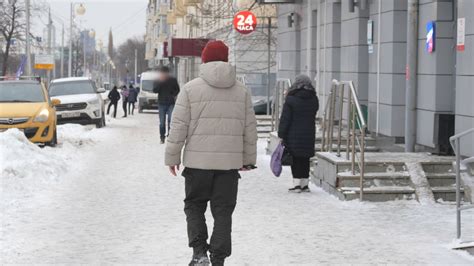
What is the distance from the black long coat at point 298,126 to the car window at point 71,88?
17.4 m

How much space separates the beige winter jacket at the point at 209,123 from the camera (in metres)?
6.86

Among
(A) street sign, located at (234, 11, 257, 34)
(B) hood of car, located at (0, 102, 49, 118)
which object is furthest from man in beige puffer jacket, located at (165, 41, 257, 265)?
(A) street sign, located at (234, 11, 257, 34)

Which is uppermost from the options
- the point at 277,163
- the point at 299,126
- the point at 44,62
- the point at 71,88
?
the point at 44,62

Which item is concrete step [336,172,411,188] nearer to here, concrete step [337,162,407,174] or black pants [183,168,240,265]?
concrete step [337,162,407,174]

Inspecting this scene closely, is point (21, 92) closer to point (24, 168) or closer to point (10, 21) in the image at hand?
point (24, 168)

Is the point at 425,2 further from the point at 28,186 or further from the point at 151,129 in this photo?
the point at 151,129

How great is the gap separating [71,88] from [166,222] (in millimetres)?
19807

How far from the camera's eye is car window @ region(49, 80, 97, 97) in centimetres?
2866

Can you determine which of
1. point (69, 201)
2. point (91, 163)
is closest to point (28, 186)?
point (69, 201)

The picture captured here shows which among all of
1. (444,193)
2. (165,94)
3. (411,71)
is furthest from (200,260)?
(165,94)

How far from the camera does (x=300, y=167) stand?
40.1ft

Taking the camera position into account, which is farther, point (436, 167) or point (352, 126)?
point (352, 126)

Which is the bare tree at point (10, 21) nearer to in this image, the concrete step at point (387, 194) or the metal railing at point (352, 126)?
the metal railing at point (352, 126)

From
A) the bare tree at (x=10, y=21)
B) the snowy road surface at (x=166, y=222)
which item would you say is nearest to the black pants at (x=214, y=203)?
the snowy road surface at (x=166, y=222)
